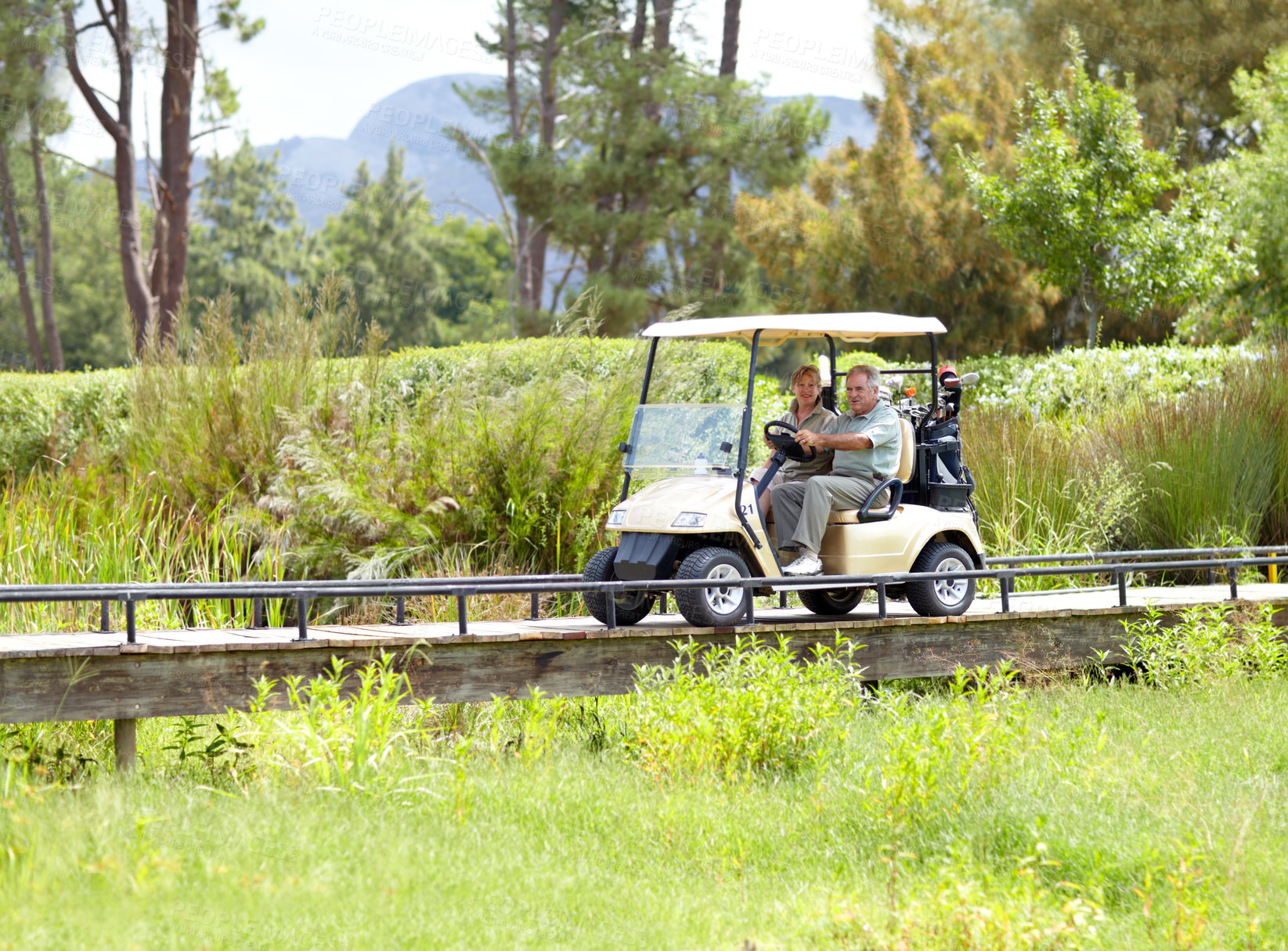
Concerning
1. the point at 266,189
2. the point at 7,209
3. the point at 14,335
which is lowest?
the point at 14,335

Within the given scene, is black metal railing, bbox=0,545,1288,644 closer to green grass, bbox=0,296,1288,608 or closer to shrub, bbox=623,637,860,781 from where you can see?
shrub, bbox=623,637,860,781

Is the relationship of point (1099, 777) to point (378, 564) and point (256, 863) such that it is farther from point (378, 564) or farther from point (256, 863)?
point (378, 564)

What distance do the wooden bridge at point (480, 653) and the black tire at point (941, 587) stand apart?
10 cm

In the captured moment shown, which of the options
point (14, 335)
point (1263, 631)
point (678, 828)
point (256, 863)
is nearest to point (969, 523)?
point (1263, 631)

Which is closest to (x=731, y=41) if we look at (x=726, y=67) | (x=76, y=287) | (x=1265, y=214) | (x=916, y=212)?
(x=726, y=67)

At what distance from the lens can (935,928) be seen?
135 inches

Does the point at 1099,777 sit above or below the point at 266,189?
below

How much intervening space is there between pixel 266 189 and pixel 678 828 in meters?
52.1

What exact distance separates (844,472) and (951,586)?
3.62 ft

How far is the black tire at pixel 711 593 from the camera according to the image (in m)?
6.18

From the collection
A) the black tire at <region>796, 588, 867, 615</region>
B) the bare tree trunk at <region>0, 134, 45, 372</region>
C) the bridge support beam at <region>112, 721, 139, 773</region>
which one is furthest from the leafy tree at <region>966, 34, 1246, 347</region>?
the bare tree trunk at <region>0, 134, 45, 372</region>

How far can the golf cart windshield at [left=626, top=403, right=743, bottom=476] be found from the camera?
654cm

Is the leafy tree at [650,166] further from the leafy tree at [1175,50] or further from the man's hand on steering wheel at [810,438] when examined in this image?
the man's hand on steering wheel at [810,438]

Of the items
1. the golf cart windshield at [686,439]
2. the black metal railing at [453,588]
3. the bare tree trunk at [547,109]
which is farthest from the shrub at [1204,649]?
the bare tree trunk at [547,109]
